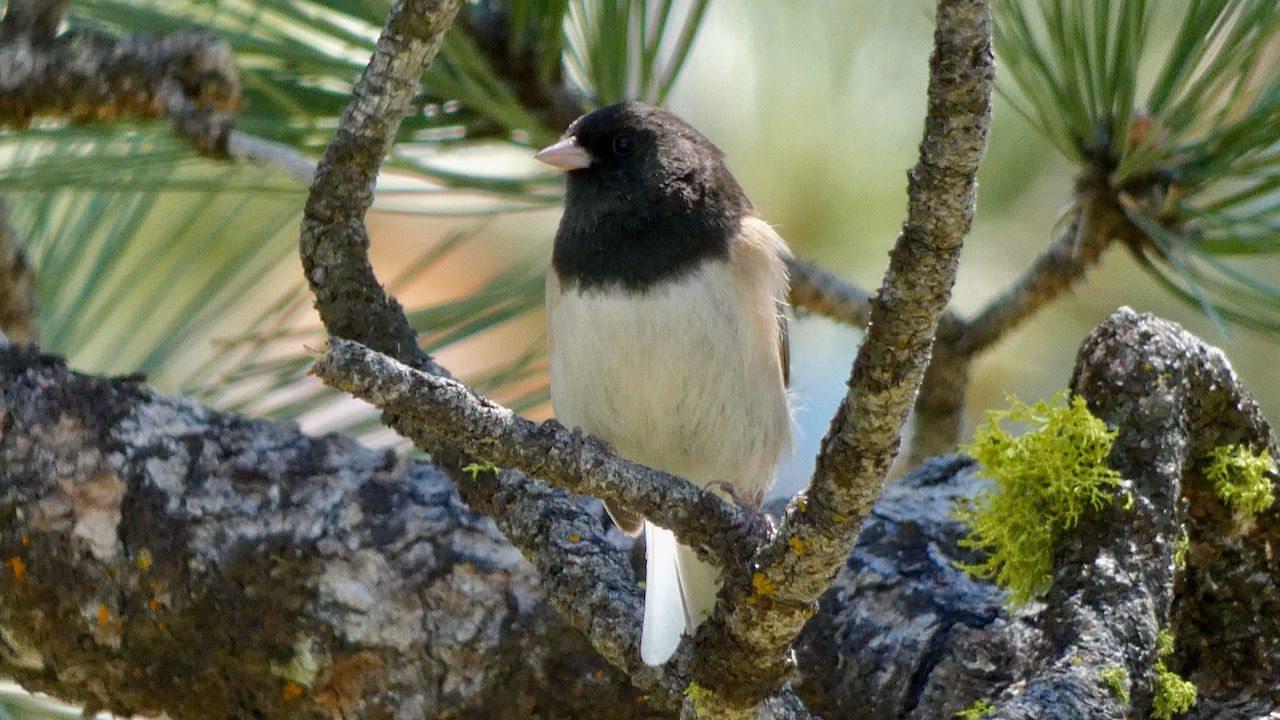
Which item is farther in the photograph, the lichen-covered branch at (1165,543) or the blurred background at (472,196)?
the blurred background at (472,196)

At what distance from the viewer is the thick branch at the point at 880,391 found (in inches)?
31.7

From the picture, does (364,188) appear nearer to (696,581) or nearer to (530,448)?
(530,448)

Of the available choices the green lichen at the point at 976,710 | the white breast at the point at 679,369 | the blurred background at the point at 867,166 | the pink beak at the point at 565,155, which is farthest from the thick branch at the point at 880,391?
the blurred background at the point at 867,166

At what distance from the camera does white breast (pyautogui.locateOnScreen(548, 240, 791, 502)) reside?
1.67 m

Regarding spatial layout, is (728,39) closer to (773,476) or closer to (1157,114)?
(773,476)

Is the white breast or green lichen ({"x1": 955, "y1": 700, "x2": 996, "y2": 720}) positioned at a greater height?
the white breast

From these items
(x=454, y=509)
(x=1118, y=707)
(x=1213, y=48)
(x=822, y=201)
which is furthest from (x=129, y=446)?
(x=1213, y=48)

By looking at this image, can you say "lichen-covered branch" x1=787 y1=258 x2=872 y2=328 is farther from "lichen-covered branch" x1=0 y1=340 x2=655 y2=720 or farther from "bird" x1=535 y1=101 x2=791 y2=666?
"lichen-covered branch" x1=0 y1=340 x2=655 y2=720

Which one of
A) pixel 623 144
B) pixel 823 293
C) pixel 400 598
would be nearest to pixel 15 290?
pixel 400 598

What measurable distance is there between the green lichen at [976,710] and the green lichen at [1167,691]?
154 millimetres

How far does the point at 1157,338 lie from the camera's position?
1.36 meters

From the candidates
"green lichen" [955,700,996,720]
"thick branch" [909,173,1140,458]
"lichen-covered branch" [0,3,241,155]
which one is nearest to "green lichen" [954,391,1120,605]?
"green lichen" [955,700,996,720]

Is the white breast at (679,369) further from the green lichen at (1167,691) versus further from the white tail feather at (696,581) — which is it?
the green lichen at (1167,691)

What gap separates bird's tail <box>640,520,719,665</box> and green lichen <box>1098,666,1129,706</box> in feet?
1.15
